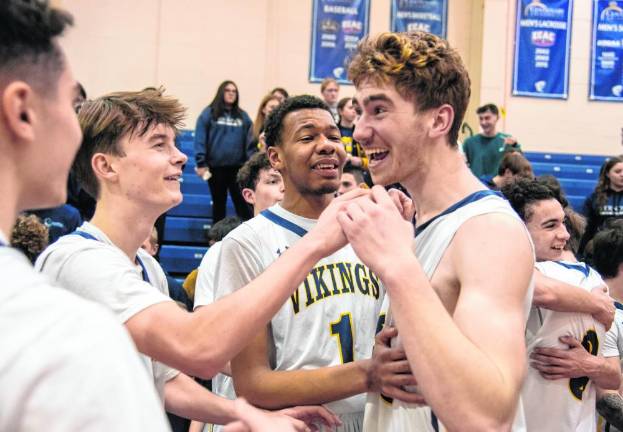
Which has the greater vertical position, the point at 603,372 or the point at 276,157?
the point at 276,157

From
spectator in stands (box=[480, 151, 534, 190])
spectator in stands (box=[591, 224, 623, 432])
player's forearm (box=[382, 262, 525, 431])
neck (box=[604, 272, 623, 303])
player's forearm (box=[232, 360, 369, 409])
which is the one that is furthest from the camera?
spectator in stands (box=[480, 151, 534, 190])

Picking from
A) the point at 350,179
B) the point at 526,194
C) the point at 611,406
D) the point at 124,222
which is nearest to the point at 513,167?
the point at 350,179

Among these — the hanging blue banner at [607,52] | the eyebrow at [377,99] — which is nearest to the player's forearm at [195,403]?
the eyebrow at [377,99]

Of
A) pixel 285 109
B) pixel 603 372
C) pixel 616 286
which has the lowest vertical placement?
pixel 603 372

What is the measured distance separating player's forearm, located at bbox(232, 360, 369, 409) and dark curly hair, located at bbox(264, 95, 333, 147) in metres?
1.14

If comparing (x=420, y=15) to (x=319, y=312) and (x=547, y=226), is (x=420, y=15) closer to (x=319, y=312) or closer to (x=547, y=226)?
(x=547, y=226)

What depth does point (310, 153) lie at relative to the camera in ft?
10.4

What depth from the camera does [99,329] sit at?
0.94 metres

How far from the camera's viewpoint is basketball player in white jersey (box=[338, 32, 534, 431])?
68.7 inches

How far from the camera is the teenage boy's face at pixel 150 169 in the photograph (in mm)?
2648

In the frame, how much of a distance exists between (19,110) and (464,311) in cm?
117

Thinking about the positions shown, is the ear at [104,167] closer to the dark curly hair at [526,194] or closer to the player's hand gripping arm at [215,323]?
the player's hand gripping arm at [215,323]

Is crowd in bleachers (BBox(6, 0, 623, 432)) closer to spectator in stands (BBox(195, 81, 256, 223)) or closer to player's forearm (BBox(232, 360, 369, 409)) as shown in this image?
player's forearm (BBox(232, 360, 369, 409))

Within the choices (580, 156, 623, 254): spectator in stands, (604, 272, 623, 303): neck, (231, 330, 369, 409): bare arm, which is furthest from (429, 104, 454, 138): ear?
(580, 156, 623, 254): spectator in stands
